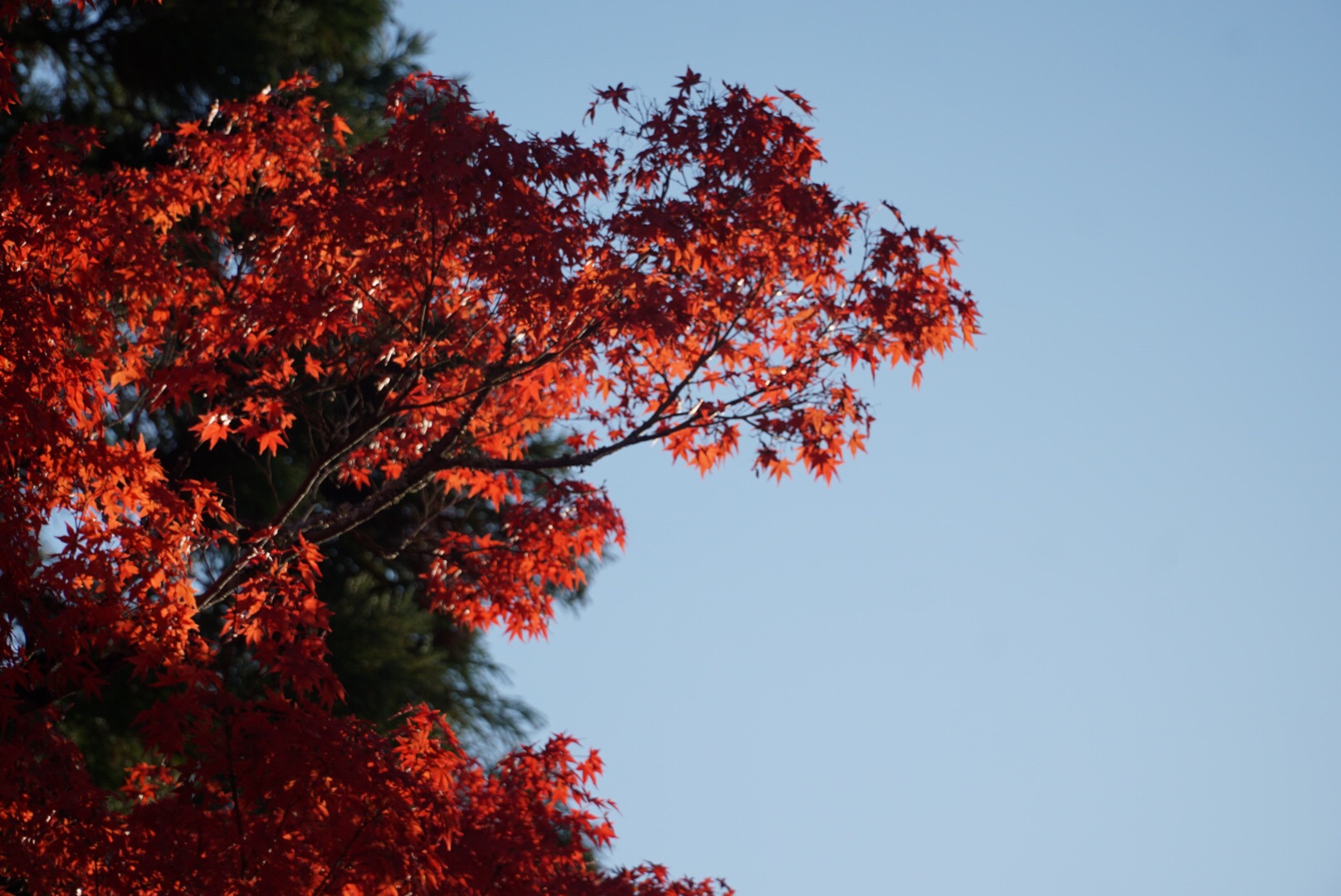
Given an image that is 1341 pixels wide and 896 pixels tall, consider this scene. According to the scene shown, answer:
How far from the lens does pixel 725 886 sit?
20.7 feet

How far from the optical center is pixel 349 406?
647 centimetres

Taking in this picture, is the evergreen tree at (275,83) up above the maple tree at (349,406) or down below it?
above

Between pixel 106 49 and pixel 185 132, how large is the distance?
6.96 metres

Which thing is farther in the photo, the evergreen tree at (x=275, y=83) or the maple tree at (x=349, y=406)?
the evergreen tree at (x=275, y=83)

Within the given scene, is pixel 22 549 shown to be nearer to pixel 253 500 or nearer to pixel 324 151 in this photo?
pixel 324 151

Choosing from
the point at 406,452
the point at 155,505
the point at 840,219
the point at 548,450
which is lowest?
the point at 155,505

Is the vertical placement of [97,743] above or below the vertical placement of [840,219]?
below

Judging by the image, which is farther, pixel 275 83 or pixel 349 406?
pixel 275 83

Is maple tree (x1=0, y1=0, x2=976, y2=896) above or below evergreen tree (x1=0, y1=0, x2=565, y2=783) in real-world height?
below

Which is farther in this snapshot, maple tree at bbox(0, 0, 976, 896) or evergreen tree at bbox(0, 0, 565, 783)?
evergreen tree at bbox(0, 0, 565, 783)

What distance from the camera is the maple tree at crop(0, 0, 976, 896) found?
4.56 m

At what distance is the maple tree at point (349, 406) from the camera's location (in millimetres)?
4562

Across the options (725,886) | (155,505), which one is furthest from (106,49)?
(725,886)

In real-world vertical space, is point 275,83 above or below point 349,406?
above
